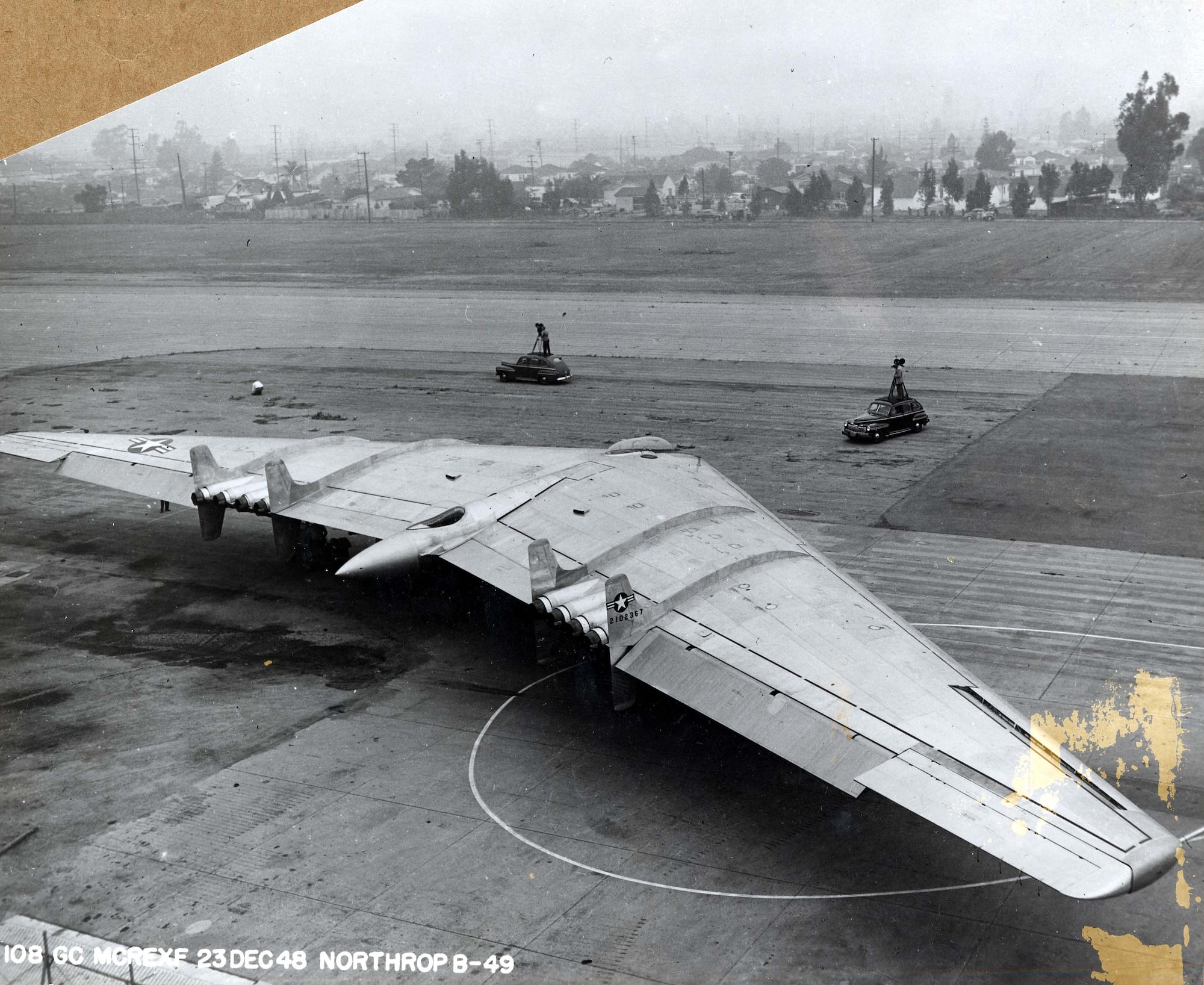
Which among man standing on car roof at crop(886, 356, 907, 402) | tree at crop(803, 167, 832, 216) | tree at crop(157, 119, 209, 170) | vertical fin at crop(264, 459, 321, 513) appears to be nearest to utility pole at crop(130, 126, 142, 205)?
tree at crop(157, 119, 209, 170)

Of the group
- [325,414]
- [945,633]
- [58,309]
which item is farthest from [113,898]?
[58,309]

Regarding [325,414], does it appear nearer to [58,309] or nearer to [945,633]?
[945,633]

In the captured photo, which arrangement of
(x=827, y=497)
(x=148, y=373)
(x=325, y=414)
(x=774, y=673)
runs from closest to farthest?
(x=774, y=673) < (x=827, y=497) < (x=325, y=414) < (x=148, y=373)

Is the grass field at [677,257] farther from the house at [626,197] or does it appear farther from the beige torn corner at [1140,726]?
the beige torn corner at [1140,726]

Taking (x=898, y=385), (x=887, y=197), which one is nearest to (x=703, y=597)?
(x=898, y=385)

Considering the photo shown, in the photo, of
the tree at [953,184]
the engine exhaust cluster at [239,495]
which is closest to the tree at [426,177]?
the tree at [953,184]
